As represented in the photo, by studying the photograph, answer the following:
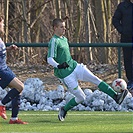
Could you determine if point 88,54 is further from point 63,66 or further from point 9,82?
point 9,82

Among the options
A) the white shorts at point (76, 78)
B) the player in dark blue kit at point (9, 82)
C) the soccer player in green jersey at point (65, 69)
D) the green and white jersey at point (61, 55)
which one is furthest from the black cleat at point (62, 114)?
the player in dark blue kit at point (9, 82)

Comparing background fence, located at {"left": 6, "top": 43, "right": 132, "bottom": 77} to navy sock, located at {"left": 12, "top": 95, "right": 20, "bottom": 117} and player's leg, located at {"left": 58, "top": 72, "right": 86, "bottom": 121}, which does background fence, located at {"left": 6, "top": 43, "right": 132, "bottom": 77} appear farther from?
navy sock, located at {"left": 12, "top": 95, "right": 20, "bottom": 117}

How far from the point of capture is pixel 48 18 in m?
33.4

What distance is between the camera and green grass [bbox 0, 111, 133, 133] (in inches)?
454

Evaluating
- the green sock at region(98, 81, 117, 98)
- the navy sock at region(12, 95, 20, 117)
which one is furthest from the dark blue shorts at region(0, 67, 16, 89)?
the green sock at region(98, 81, 117, 98)

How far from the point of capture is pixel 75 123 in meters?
12.8

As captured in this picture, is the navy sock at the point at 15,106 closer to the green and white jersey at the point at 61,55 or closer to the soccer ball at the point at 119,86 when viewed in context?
the green and white jersey at the point at 61,55

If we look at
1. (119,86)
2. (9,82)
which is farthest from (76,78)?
(9,82)

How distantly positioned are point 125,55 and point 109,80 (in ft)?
5.68

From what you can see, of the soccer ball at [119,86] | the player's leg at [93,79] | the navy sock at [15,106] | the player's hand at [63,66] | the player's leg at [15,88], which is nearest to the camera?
the player's leg at [15,88]

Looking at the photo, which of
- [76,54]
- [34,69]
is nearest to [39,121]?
[34,69]

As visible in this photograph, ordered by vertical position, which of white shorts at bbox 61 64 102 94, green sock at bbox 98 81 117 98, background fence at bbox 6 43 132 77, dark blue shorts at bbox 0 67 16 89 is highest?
dark blue shorts at bbox 0 67 16 89

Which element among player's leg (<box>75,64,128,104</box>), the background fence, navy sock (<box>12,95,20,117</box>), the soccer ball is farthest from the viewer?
the background fence

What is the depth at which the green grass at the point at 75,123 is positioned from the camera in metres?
11.5
